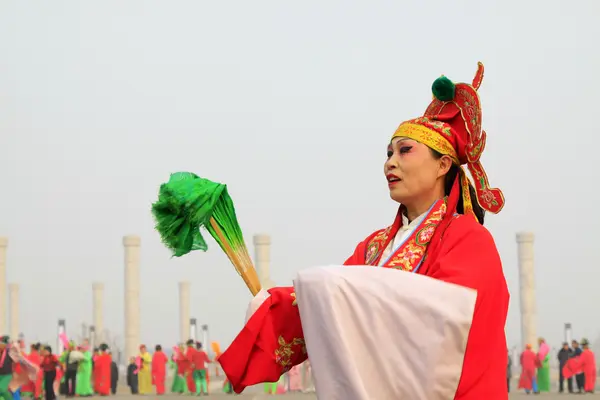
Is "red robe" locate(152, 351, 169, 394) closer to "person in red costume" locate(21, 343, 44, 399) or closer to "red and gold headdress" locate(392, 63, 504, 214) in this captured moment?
"person in red costume" locate(21, 343, 44, 399)

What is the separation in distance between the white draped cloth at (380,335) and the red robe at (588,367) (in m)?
23.2

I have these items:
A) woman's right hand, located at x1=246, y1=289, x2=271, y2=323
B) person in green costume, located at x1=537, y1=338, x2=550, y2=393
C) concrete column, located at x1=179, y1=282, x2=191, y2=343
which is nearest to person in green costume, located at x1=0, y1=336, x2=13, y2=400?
person in green costume, located at x1=537, y1=338, x2=550, y2=393

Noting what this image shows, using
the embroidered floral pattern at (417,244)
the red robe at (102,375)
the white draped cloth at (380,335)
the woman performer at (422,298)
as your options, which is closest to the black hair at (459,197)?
the woman performer at (422,298)

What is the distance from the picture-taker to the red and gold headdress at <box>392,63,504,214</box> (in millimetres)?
4379

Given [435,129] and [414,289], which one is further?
[435,129]

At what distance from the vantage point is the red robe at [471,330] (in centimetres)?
379

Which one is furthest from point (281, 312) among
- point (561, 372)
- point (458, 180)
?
point (561, 372)

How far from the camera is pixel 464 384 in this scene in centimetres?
373

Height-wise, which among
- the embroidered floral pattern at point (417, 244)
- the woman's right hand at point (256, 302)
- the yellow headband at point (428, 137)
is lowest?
the woman's right hand at point (256, 302)

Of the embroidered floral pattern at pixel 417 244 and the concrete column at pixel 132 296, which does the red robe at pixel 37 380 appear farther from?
the embroidered floral pattern at pixel 417 244

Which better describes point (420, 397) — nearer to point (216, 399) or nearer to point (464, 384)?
point (464, 384)

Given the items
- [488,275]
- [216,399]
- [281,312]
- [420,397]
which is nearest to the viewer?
[420,397]

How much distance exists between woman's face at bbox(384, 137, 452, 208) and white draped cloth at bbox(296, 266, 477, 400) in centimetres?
70

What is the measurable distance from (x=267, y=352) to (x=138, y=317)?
39.4m
